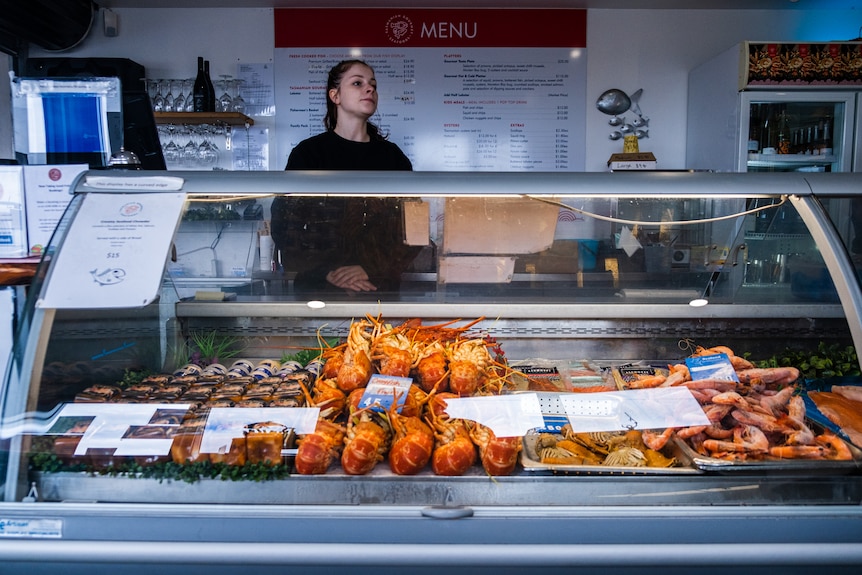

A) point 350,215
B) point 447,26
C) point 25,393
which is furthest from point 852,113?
point 25,393

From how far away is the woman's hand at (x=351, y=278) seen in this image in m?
2.51

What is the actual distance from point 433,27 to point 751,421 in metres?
4.56

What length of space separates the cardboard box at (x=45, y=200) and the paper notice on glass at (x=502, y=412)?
141 cm

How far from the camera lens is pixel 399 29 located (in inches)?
220

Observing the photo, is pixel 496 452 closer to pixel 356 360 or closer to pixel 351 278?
pixel 356 360

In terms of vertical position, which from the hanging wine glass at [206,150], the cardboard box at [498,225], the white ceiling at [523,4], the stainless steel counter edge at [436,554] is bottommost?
the stainless steel counter edge at [436,554]

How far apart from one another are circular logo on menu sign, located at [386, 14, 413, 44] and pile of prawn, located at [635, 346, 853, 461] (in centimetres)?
426

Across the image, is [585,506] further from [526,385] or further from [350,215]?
[350,215]

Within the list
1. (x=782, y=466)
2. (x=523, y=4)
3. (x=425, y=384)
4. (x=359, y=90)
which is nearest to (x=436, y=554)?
(x=425, y=384)

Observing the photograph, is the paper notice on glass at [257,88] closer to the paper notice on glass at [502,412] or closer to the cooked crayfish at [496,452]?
the paper notice on glass at [502,412]

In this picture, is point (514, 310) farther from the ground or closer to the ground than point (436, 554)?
farther from the ground

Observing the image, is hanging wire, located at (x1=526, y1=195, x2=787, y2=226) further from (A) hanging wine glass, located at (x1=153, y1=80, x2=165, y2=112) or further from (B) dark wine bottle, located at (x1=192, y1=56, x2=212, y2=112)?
(A) hanging wine glass, located at (x1=153, y1=80, x2=165, y2=112)

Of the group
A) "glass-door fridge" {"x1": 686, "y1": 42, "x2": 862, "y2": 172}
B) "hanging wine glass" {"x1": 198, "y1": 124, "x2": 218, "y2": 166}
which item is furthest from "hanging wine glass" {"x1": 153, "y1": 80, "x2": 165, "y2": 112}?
"glass-door fridge" {"x1": 686, "y1": 42, "x2": 862, "y2": 172}

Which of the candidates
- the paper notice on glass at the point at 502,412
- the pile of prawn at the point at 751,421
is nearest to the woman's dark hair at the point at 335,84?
the paper notice on glass at the point at 502,412
